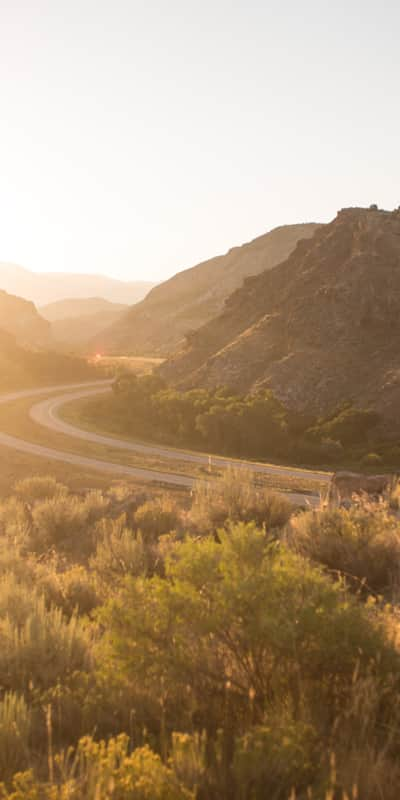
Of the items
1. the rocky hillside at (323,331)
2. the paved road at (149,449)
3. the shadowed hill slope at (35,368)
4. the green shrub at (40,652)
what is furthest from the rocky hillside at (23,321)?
the green shrub at (40,652)

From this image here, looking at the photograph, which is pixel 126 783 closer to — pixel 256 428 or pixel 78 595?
pixel 78 595

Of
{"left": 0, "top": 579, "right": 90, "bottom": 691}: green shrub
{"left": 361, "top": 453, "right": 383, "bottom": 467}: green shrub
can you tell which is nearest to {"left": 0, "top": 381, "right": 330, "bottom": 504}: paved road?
{"left": 361, "top": 453, "right": 383, "bottom": 467}: green shrub

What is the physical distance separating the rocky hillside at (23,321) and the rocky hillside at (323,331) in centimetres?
8086

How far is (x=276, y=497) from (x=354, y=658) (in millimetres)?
8567

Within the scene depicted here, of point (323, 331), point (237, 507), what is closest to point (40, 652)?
point (237, 507)

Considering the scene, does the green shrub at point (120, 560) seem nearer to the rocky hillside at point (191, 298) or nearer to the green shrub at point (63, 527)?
the green shrub at point (63, 527)

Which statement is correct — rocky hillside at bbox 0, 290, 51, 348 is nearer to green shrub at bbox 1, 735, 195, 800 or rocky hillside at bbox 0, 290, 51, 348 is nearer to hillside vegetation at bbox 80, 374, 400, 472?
hillside vegetation at bbox 80, 374, 400, 472

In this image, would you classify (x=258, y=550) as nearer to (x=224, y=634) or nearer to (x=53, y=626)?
(x=224, y=634)

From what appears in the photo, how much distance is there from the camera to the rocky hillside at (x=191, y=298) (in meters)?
136

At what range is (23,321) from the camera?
471ft

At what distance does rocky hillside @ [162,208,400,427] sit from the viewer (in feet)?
155

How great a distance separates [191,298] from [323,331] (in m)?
108

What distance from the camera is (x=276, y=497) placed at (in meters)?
13.2

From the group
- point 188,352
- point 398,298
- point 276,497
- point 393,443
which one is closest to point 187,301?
point 188,352
